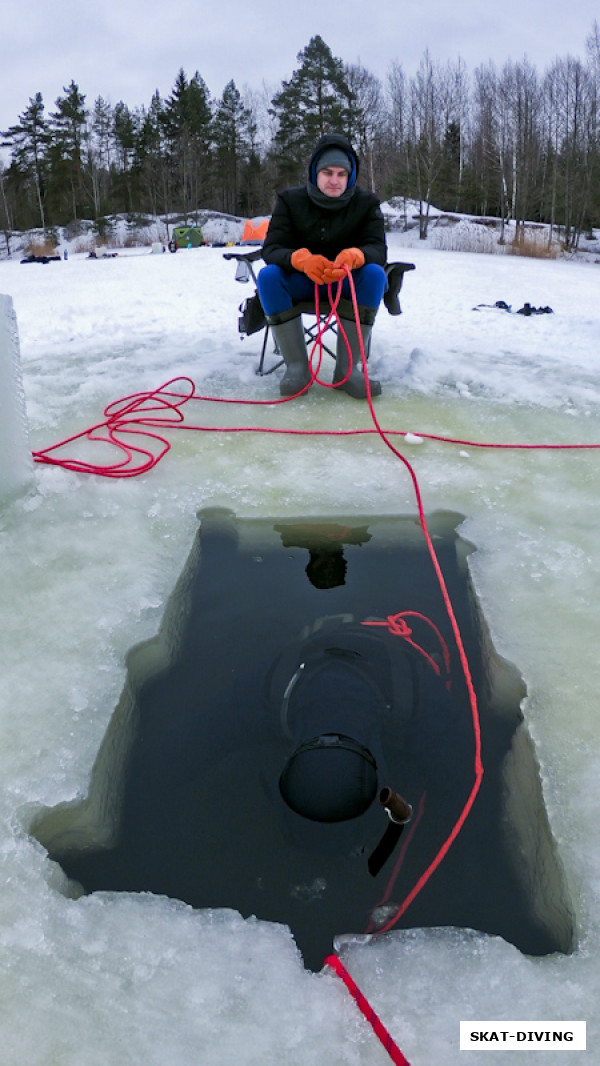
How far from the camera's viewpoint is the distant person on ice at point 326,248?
9.57 feet

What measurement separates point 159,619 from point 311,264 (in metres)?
1.84

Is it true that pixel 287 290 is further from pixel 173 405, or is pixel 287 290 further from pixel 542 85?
pixel 542 85

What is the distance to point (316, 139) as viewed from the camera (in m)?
22.7

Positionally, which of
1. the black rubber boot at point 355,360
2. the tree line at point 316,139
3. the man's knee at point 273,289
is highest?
the tree line at point 316,139

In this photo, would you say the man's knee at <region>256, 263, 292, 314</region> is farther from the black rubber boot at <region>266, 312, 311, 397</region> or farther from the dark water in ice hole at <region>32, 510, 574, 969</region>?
the dark water in ice hole at <region>32, 510, 574, 969</region>

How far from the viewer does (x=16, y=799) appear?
3.91 feet

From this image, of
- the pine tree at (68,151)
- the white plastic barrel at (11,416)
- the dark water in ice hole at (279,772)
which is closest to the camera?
the dark water in ice hole at (279,772)

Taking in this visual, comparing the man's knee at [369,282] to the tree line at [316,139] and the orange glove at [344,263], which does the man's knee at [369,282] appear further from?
the tree line at [316,139]

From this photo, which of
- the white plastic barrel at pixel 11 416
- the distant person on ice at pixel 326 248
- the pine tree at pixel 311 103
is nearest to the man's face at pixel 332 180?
the distant person on ice at pixel 326 248

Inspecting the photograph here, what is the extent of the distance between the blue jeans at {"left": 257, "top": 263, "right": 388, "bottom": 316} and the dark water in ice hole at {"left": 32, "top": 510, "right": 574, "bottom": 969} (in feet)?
5.48

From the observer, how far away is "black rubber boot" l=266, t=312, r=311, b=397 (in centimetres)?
321

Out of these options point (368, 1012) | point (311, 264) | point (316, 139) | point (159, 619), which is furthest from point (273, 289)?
point (316, 139)

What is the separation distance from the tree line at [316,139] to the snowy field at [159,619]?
19.8 m

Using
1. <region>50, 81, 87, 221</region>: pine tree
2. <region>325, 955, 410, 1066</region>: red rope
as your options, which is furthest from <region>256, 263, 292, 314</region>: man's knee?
<region>50, 81, 87, 221</region>: pine tree
